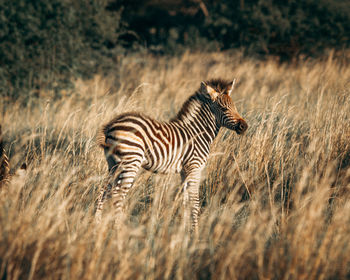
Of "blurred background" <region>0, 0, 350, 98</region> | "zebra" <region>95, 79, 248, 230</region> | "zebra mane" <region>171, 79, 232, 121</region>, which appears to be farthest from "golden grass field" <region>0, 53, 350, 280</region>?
"blurred background" <region>0, 0, 350, 98</region>

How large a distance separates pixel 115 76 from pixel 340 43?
883 cm

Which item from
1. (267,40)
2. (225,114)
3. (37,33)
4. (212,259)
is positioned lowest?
(212,259)

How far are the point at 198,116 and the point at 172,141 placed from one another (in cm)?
57

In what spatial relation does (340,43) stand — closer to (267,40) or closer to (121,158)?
(267,40)

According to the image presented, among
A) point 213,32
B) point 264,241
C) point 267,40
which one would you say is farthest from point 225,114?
point 213,32

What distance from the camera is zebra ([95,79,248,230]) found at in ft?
11.7

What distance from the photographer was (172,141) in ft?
13.0

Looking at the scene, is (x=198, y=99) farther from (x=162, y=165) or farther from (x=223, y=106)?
(x=162, y=165)

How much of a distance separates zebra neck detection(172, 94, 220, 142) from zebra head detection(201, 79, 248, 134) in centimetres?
8

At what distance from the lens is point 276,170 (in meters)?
4.82

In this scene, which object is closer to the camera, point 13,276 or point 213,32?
point 13,276

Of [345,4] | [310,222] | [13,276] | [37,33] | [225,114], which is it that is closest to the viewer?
[13,276]

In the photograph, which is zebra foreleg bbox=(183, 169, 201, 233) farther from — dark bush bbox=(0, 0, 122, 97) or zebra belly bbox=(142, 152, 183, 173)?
dark bush bbox=(0, 0, 122, 97)

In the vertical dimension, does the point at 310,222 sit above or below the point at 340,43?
below
